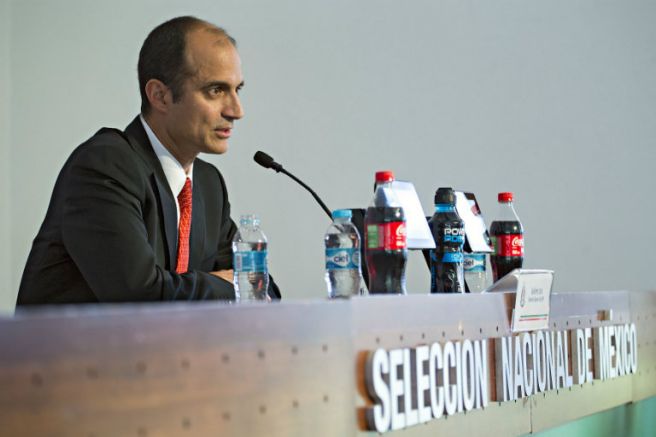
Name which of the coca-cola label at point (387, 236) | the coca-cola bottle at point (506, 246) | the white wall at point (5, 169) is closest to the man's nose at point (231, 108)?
the coca-cola label at point (387, 236)

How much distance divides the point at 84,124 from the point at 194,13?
0.69 metres

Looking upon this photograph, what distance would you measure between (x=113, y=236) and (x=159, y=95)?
481 millimetres

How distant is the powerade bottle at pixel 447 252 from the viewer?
2.08m

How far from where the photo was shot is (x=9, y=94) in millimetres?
4016

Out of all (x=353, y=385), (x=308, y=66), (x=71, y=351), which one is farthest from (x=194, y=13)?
(x=71, y=351)

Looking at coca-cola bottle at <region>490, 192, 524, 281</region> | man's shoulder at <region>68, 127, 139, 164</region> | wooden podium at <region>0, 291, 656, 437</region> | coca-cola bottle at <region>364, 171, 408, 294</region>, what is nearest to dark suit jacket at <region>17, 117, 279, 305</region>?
man's shoulder at <region>68, 127, 139, 164</region>

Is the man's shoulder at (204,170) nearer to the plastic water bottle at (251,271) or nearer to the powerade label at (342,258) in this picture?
the plastic water bottle at (251,271)

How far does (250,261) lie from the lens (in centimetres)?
186

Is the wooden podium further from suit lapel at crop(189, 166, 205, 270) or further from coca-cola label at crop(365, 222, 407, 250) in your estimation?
suit lapel at crop(189, 166, 205, 270)

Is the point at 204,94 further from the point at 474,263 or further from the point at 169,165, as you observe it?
the point at 474,263

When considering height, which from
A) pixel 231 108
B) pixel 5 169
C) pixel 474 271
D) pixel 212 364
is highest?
pixel 5 169

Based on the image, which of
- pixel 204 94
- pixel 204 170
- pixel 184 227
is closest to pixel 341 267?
pixel 184 227

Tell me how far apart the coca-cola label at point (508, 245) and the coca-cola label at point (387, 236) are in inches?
27.0

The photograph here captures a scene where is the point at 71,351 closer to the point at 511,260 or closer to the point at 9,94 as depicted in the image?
the point at 511,260
